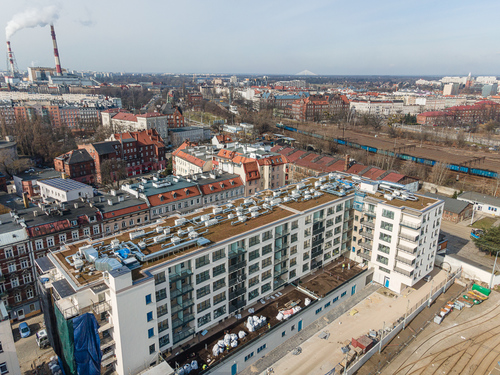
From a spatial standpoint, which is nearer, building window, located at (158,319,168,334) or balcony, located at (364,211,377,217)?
building window, located at (158,319,168,334)

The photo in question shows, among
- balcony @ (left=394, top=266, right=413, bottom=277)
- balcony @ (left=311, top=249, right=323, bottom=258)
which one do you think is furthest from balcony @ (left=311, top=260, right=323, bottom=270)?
balcony @ (left=394, top=266, right=413, bottom=277)

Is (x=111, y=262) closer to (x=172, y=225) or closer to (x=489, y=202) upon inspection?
(x=172, y=225)

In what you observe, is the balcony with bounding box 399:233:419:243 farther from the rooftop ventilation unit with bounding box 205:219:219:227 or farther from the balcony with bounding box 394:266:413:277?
the rooftop ventilation unit with bounding box 205:219:219:227

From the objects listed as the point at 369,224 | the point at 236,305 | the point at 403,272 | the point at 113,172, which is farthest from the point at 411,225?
the point at 113,172

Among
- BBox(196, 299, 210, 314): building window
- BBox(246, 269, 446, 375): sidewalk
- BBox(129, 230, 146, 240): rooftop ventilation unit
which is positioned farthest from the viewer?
BBox(246, 269, 446, 375): sidewalk

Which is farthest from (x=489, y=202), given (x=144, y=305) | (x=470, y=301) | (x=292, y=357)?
(x=144, y=305)

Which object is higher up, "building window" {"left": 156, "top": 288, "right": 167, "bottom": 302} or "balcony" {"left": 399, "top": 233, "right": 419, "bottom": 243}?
"building window" {"left": 156, "top": 288, "right": 167, "bottom": 302}

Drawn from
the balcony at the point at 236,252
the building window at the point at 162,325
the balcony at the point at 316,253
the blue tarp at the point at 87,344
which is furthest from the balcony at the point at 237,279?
the blue tarp at the point at 87,344
